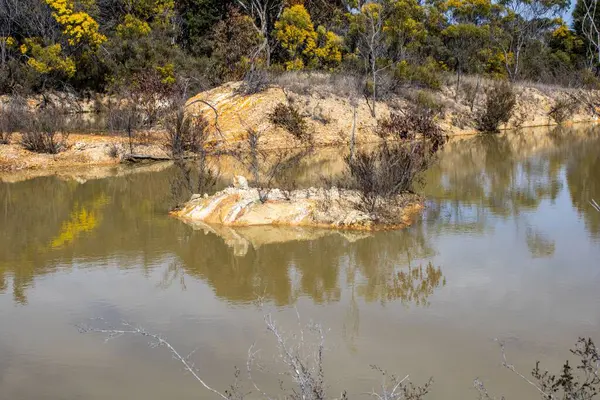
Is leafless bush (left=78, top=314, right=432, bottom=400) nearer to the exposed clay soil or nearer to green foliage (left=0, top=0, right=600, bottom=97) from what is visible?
the exposed clay soil

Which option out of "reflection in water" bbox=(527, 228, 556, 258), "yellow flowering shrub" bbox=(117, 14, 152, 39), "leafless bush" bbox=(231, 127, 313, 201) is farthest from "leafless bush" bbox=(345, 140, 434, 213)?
"yellow flowering shrub" bbox=(117, 14, 152, 39)

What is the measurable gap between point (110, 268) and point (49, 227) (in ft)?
10.1

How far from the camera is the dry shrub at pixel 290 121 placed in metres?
22.3

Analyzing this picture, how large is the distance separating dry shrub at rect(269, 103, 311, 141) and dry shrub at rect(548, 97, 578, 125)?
14745 millimetres

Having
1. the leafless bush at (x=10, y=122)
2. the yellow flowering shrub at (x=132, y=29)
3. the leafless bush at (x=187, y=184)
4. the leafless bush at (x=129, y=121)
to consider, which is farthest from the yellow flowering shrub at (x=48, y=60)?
the leafless bush at (x=187, y=184)

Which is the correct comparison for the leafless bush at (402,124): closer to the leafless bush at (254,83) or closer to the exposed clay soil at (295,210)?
the leafless bush at (254,83)

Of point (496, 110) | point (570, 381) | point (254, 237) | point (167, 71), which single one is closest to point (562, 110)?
point (496, 110)

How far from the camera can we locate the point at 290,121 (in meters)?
22.3

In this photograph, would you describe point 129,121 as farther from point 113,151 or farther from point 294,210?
point 294,210

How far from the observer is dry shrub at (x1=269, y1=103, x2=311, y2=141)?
22.3 meters

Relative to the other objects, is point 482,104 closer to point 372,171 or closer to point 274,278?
point 372,171

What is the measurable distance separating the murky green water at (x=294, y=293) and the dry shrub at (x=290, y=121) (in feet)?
33.8

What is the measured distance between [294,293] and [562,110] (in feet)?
91.0

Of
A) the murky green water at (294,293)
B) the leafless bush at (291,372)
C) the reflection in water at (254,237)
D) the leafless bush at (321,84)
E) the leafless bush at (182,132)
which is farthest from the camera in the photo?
the leafless bush at (321,84)
